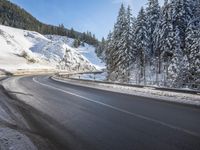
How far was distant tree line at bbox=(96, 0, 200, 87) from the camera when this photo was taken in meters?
32.8

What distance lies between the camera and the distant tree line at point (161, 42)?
32778 millimetres

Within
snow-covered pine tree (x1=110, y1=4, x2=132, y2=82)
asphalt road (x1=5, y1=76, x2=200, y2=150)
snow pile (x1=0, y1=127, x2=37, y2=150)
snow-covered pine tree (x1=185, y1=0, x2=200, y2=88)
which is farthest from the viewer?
snow-covered pine tree (x1=110, y1=4, x2=132, y2=82)

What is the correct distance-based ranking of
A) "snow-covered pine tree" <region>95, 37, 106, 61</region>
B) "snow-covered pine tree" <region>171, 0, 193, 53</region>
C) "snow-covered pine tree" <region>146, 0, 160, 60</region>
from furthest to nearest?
"snow-covered pine tree" <region>95, 37, 106, 61</region>, "snow-covered pine tree" <region>146, 0, 160, 60</region>, "snow-covered pine tree" <region>171, 0, 193, 53</region>

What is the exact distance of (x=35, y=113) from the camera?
9.52 meters

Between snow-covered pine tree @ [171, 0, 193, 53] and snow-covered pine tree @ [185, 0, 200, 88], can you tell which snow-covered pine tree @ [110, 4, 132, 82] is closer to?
snow-covered pine tree @ [171, 0, 193, 53]

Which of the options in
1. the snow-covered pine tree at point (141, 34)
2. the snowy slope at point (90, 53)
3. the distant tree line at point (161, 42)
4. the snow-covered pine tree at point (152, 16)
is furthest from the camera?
the snowy slope at point (90, 53)

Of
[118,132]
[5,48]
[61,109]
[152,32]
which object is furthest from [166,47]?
[5,48]

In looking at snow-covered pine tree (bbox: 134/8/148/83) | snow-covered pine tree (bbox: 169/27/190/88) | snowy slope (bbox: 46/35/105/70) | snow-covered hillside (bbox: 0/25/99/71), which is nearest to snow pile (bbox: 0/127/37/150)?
snow-covered pine tree (bbox: 169/27/190/88)

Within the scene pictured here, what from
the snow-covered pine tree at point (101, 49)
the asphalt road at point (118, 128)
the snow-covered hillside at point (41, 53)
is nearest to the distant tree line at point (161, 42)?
the asphalt road at point (118, 128)

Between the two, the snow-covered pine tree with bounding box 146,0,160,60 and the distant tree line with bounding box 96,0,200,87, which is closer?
the distant tree line with bounding box 96,0,200,87

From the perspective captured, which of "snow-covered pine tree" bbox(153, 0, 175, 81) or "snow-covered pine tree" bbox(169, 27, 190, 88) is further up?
"snow-covered pine tree" bbox(153, 0, 175, 81)

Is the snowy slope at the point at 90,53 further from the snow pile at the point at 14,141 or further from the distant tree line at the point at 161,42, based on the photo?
the snow pile at the point at 14,141

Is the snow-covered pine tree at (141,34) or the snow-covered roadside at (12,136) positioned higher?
the snow-covered pine tree at (141,34)

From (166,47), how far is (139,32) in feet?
28.1
